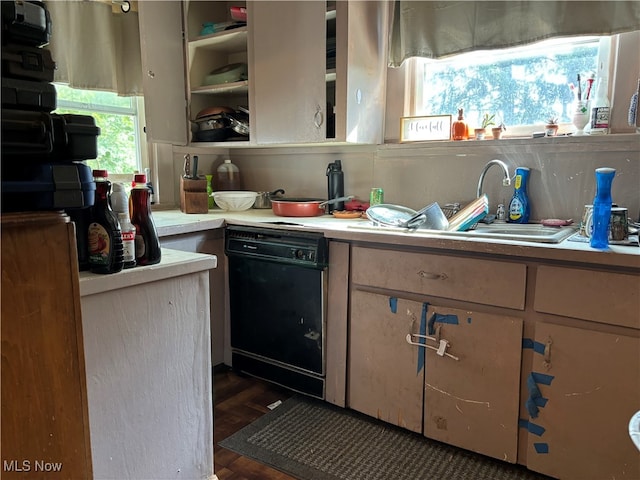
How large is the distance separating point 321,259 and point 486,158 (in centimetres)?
90

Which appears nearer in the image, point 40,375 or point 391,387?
point 40,375

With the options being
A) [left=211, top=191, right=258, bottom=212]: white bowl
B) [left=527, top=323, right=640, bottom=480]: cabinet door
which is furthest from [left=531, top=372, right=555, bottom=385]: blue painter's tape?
[left=211, top=191, right=258, bottom=212]: white bowl

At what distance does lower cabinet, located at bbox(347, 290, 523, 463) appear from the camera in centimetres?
163

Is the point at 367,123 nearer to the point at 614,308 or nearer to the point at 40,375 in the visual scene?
the point at 614,308

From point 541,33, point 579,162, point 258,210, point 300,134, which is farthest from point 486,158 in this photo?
point 258,210

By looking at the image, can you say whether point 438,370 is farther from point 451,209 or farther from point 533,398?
point 451,209

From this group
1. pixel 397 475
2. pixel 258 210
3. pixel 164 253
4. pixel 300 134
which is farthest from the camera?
pixel 258 210

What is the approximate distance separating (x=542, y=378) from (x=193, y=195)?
6.04ft

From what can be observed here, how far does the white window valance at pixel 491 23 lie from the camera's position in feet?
5.88

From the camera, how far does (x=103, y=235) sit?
1.05 metres

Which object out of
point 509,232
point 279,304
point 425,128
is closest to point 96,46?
point 279,304

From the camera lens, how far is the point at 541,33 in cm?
193

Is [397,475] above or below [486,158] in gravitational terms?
below

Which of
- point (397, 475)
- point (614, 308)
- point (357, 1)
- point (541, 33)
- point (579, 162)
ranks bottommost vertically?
point (397, 475)
